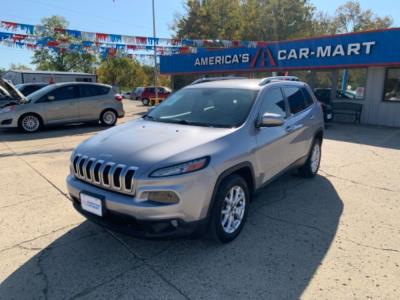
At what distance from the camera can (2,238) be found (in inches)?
141

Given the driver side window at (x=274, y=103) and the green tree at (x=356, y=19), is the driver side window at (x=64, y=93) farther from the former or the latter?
the green tree at (x=356, y=19)

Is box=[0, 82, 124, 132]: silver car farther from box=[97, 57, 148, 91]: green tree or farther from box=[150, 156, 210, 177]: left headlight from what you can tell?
box=[97, 57, 148, 91]: green tree

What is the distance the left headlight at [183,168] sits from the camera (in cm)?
277

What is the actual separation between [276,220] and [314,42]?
12.3 meters

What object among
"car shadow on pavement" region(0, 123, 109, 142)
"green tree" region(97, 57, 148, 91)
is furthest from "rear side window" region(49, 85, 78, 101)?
"green tree" region(97, 57, 148, 91)

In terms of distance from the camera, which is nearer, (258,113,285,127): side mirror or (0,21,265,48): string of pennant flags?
(258,113,285,127): side mirror

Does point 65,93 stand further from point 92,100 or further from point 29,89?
point 29,89

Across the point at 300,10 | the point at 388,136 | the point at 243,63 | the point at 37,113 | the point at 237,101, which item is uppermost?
the point at 300,10

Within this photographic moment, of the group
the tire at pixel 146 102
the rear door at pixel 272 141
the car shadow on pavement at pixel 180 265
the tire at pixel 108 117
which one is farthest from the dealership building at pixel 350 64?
the tire at pixel 146 102

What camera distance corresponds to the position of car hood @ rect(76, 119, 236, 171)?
9.43 feet

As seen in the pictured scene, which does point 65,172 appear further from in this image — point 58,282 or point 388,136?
point 388,136

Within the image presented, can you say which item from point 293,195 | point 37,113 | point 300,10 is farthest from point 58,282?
point 300,10

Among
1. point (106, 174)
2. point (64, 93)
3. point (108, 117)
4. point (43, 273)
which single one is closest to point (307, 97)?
point (106, 174)

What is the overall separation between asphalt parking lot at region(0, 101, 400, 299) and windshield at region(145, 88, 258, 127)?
1339mm
